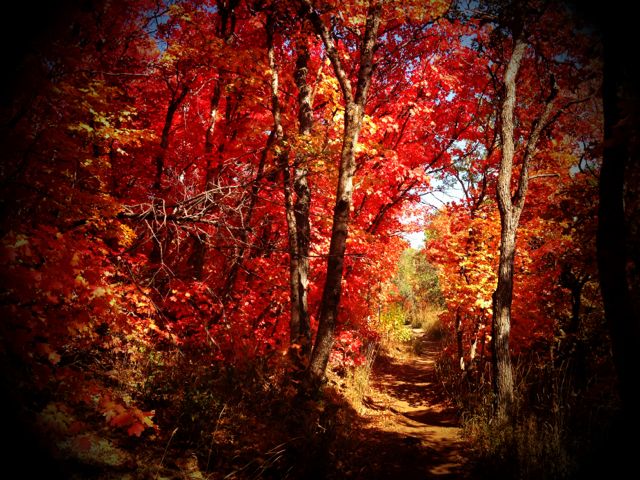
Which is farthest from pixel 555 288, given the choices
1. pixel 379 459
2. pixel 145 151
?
pixel 145 151

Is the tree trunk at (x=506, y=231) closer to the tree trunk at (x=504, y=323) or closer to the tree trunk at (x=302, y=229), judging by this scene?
the tree trunk at (x=504, y=323)

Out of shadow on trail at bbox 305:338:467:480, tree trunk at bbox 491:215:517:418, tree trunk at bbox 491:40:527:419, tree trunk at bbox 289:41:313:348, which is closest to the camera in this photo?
shadow on trail at bbox 305:338:467:480

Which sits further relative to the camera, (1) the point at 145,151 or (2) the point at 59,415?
(1) the point at 145,151

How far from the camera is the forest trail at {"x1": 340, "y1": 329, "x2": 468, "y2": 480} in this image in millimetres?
4883

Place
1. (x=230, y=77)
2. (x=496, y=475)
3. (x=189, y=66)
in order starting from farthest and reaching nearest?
(x=189, y=66)
(x=230, y=77)
(x=496, y=475)

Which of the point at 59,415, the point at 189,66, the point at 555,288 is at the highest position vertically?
the point at 189,66

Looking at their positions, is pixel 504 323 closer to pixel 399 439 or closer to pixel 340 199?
pixel 399 439

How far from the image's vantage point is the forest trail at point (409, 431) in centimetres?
488

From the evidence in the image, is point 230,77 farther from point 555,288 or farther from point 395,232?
point 555,288

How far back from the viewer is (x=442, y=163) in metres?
10.0

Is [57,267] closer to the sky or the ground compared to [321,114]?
closer to the ground

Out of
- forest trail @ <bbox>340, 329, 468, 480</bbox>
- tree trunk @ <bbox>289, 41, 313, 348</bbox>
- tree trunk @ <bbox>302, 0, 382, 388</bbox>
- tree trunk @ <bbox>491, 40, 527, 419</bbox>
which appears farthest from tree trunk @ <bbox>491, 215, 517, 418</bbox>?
tree trunk @ <bbox>289, 41, 313, 348</bbox>

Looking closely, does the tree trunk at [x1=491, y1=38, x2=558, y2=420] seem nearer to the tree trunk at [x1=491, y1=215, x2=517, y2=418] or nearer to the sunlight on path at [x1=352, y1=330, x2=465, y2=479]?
the tree trunk at [x1=491, y1=215, x2=517, y2=418]

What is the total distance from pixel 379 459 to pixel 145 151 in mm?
9620
